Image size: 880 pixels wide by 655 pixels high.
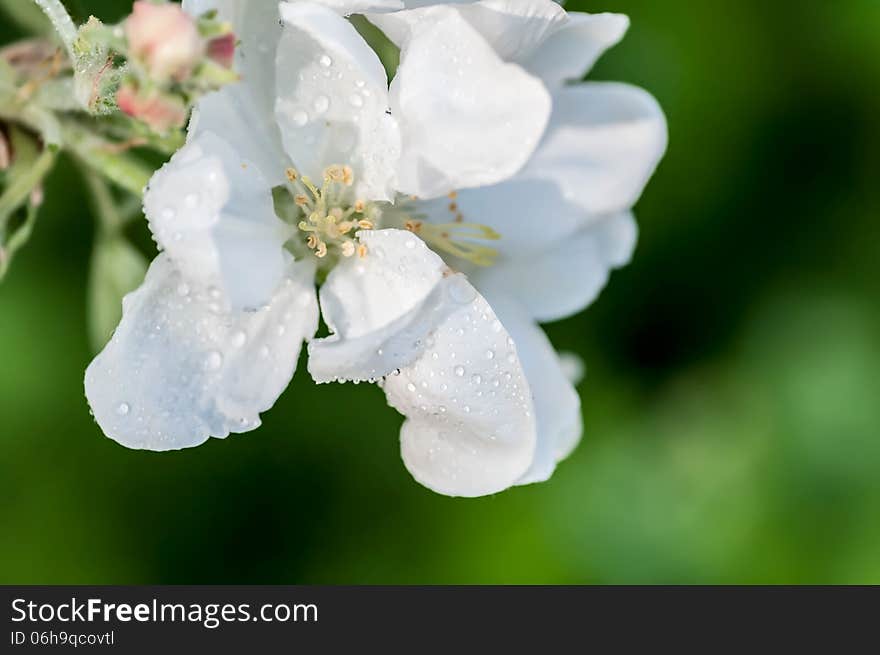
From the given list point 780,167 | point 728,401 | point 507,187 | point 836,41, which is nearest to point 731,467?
point 728,401

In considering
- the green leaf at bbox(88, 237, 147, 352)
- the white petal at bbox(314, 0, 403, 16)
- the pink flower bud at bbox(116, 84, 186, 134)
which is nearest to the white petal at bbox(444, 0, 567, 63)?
the white petal at bbox(314, 0, 403, 16)

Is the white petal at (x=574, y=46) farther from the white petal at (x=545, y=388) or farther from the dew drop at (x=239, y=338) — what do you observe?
the dew drop at (x=239, y=338)

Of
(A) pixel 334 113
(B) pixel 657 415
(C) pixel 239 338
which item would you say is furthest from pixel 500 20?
(B) pixel 657 415

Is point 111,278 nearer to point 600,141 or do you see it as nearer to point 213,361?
point 213,361

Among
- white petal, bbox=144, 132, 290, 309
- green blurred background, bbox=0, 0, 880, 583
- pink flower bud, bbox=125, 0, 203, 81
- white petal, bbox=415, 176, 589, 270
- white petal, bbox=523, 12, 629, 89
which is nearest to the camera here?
pink flower bud, bbox=125, 0, 203, 81

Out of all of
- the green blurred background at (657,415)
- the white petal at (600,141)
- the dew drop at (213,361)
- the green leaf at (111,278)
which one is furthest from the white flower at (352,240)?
the green blurred background at (657,415)

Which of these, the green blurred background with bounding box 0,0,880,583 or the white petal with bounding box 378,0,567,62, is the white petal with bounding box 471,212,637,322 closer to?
the white petal with bounding box 378,0,567,62
